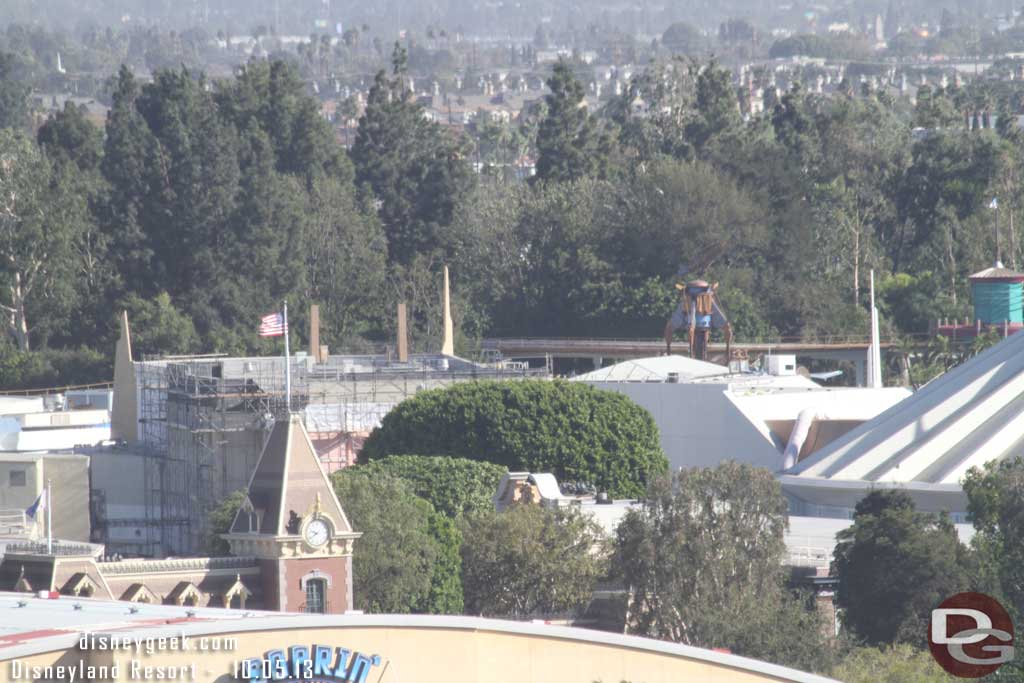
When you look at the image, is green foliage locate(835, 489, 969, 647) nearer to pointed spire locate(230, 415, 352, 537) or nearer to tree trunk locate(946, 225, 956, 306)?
pointed spire locate(230, 415, 352, 537)

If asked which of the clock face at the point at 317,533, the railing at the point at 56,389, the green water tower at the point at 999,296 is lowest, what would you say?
the railing at the point at 56,389

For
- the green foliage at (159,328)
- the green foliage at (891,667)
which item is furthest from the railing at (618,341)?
the green foliage at (891,667)

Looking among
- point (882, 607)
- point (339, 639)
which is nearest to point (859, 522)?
point (882, 607)

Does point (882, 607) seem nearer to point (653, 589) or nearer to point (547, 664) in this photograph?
point (653, 589)

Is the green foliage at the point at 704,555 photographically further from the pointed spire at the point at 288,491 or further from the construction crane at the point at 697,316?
the construction crane at the point at 697,316

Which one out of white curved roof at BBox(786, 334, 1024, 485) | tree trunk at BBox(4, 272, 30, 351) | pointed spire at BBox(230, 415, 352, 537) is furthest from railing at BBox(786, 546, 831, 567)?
tree trunk at BBox(4, 272, 30, 351)

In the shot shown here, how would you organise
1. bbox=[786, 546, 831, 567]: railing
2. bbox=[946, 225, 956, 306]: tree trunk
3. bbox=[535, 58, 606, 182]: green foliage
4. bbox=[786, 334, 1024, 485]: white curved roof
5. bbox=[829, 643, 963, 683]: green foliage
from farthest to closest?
bbox=[535, 58, 606, 182]: green foliage < bbox=[946, 225, 956, 306]: tree trunk < bbox=[786, 334, 1024, 485]: white curved roof < bbox=[786, 546, 831, 567]: railing < bbox=[829, 643, 963, 683]: green foliage
